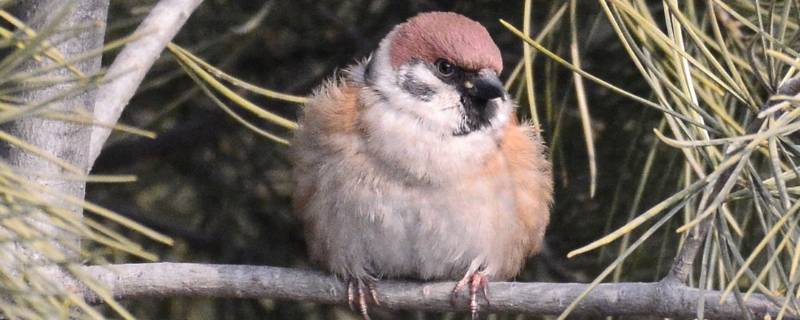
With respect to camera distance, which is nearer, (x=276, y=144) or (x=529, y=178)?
(x=529, y=178)

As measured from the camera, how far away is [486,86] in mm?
2471

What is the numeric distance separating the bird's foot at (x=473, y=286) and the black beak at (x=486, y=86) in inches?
15.0

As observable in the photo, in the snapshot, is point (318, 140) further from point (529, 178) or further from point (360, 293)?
point (529, 178)

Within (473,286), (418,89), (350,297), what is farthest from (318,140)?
(473,286)

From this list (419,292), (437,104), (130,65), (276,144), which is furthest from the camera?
(276,144)

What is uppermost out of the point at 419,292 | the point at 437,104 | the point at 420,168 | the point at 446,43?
the point at 446,43

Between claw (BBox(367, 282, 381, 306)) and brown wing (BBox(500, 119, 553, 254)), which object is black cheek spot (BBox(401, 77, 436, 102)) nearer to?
brown wing (BBox(500, 119, 553, 254))

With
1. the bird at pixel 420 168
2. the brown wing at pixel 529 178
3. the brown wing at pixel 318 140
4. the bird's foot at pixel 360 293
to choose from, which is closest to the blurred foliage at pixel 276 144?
the brown wing at pixel 529 178

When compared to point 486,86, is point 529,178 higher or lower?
lower

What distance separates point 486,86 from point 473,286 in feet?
1.37

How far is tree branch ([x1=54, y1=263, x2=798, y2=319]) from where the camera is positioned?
175cm

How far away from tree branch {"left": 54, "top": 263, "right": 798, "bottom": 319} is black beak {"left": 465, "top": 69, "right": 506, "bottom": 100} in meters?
0.42

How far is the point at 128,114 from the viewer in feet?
10.3

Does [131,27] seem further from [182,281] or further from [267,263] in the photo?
[182,281]
